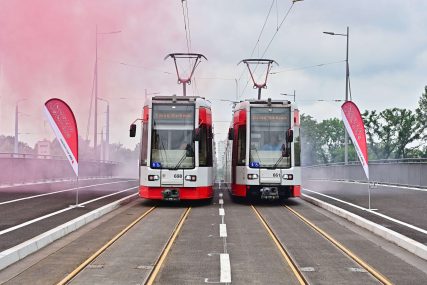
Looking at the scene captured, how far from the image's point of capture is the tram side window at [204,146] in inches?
707

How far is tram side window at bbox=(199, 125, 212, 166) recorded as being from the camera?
1797 centimetres

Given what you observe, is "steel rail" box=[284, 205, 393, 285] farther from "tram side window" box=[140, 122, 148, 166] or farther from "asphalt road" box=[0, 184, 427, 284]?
"tram side window" box=[140, 122, 148, 166]

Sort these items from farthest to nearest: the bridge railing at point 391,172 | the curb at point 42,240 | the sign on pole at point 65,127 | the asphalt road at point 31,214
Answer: the bridge railing at point 391,172 → the sign on pole at point 65,127 → the asphalt road at point 31,214 → the curb at point 42,240

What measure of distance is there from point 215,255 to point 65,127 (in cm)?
916

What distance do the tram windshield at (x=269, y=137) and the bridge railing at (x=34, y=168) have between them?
15.0 meters

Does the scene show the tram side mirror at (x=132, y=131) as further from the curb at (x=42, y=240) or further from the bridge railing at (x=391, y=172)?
the bridge railing at (x=391, y=172)

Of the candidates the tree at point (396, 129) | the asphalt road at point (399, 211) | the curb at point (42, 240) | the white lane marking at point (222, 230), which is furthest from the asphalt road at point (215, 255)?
the tree at point (396, 129)

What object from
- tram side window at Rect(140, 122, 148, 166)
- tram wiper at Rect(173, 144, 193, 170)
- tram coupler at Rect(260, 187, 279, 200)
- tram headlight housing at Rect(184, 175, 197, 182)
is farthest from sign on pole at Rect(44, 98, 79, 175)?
tram coupler at Rect(260, 187, 279, 200)

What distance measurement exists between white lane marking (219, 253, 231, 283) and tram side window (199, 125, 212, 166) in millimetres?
8883

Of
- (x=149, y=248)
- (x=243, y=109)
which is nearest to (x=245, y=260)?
(x=149, y=248)

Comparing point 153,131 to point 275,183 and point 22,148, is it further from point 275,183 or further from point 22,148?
point 22,148

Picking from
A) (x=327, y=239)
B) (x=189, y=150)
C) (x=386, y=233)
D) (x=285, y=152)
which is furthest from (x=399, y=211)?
(x=189, y=150)

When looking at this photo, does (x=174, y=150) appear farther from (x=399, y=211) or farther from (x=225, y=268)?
(x=225, y=268)

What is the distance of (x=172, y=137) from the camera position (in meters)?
17.9
